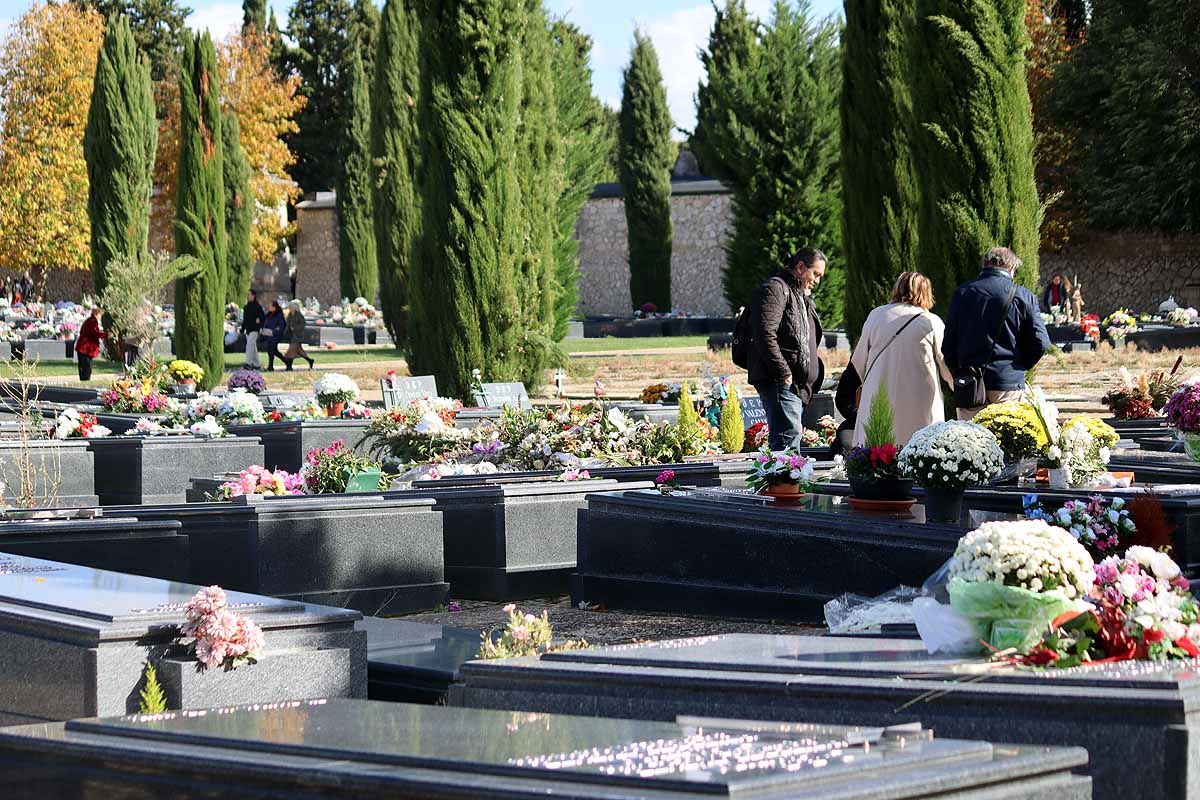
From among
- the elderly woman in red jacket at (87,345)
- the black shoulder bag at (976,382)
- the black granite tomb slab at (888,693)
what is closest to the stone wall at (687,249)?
the elderly woman in red jacket at (87,345)

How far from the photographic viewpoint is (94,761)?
364cm

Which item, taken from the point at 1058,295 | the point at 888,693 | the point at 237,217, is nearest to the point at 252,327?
the point at 237,217

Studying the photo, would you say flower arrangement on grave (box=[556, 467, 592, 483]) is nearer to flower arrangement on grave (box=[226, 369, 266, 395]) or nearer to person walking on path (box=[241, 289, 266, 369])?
flower arrangement on grave (box=[226, 369, 266, 395])

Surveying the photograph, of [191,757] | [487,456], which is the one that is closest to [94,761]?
[191,757]

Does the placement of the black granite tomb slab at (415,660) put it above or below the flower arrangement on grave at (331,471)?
below

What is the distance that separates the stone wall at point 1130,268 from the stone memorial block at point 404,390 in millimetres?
26033

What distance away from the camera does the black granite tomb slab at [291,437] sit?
551 inches

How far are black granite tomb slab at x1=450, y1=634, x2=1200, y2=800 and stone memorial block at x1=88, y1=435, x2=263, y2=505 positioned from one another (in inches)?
345

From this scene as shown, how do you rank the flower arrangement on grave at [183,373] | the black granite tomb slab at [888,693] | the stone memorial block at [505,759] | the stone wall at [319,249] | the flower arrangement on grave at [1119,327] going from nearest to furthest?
the stone memorial block at [505,759] < the black granite tomb slab at [888,693] < the flower arrangement on grave at [183,373] < the flower arrangement on grave at [1119,327] < the stone wall at [319,249]

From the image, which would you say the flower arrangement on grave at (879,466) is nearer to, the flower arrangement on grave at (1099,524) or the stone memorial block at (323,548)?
the flower arrangement on grave at (1099,524)

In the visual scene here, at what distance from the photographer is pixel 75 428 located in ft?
44.0

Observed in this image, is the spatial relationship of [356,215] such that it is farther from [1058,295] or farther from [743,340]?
[743,340]

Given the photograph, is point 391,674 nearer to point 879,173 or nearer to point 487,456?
point 487,456

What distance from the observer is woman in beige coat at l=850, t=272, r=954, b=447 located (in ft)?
30.3
